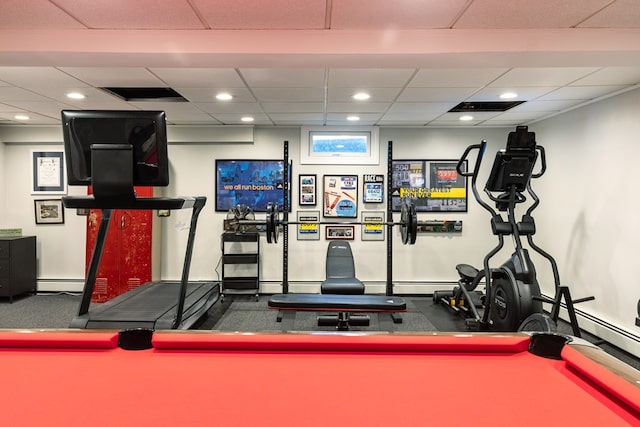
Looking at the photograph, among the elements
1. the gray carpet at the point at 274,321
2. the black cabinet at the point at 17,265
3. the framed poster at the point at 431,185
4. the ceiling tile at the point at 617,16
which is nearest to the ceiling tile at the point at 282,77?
the ceiling tile at the point at 617,16

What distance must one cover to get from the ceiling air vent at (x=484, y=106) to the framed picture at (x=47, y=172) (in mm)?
5902

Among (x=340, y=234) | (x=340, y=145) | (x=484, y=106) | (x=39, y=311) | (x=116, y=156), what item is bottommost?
(x=39, y=311)

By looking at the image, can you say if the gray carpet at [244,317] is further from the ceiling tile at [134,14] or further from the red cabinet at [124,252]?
the ceiling tile at [134,14]

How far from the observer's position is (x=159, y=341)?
138 centimetres

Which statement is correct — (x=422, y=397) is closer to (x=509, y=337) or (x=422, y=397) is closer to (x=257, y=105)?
(x=509, y=337)

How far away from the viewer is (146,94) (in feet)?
12.7

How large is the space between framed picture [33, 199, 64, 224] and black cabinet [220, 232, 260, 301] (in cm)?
269

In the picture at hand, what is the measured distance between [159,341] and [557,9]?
2.75 m

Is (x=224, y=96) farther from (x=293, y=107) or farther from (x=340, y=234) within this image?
(x=340, y=234)

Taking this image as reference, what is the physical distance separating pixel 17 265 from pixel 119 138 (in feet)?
15.2

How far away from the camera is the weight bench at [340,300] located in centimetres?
362

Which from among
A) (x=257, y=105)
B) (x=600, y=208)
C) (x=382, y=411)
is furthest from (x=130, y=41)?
(x=600, y=208)

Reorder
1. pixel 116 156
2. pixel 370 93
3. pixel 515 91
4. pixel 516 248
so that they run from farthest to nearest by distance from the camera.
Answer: pixel 370 93
pixel 515 91
pixel 516 248
pixel 116 156

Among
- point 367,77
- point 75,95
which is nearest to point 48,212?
point 75,95
